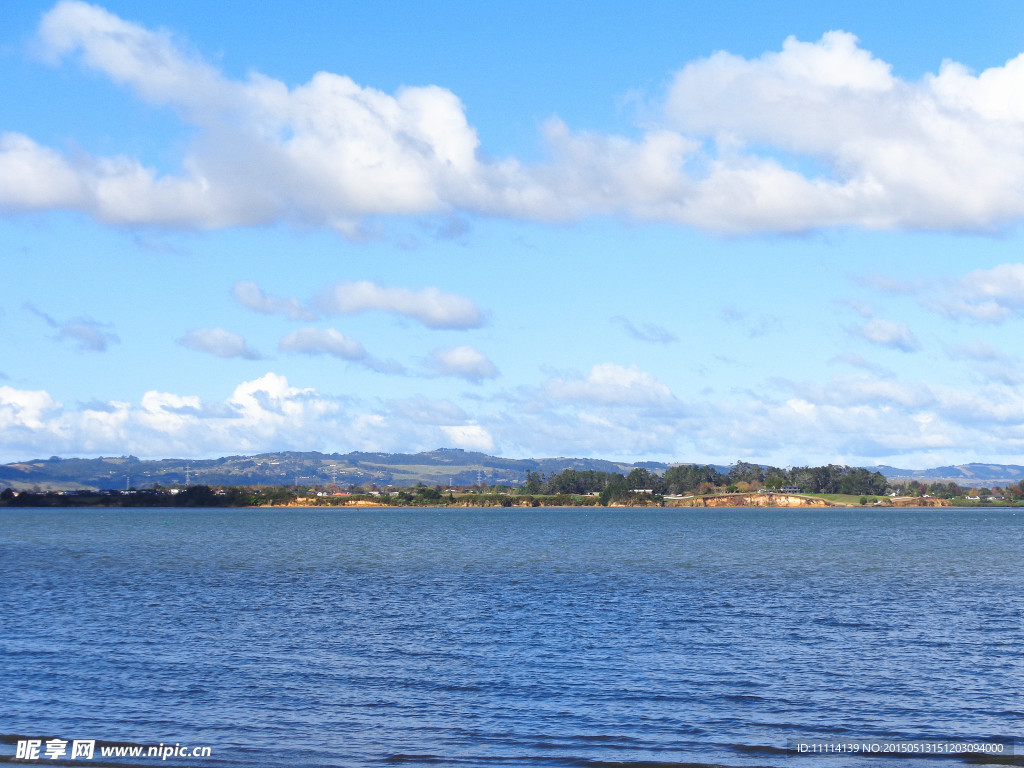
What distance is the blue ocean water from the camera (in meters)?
29.0

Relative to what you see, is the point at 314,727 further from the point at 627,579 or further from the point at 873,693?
the point at 627,579

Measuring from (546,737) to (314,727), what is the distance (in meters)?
7.13

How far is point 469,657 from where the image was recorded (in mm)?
41688

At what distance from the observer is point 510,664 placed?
1576 inches

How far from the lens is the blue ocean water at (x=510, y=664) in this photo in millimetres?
28953

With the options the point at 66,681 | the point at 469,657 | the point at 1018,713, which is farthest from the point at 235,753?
the point at 1018,713

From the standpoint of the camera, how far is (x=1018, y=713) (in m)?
31.4

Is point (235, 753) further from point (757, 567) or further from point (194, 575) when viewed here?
point (757, 567)

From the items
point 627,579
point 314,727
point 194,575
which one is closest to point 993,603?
point 627,579

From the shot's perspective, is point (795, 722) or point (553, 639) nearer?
point (795, 722)

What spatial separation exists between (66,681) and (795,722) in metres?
25.9

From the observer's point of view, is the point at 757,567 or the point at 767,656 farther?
the point at 757,567

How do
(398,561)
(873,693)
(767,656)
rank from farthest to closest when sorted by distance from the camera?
(398,561) < (767,656) < (873,693)

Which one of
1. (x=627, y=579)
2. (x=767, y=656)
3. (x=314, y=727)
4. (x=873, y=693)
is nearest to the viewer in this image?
(x=314, y=727)
